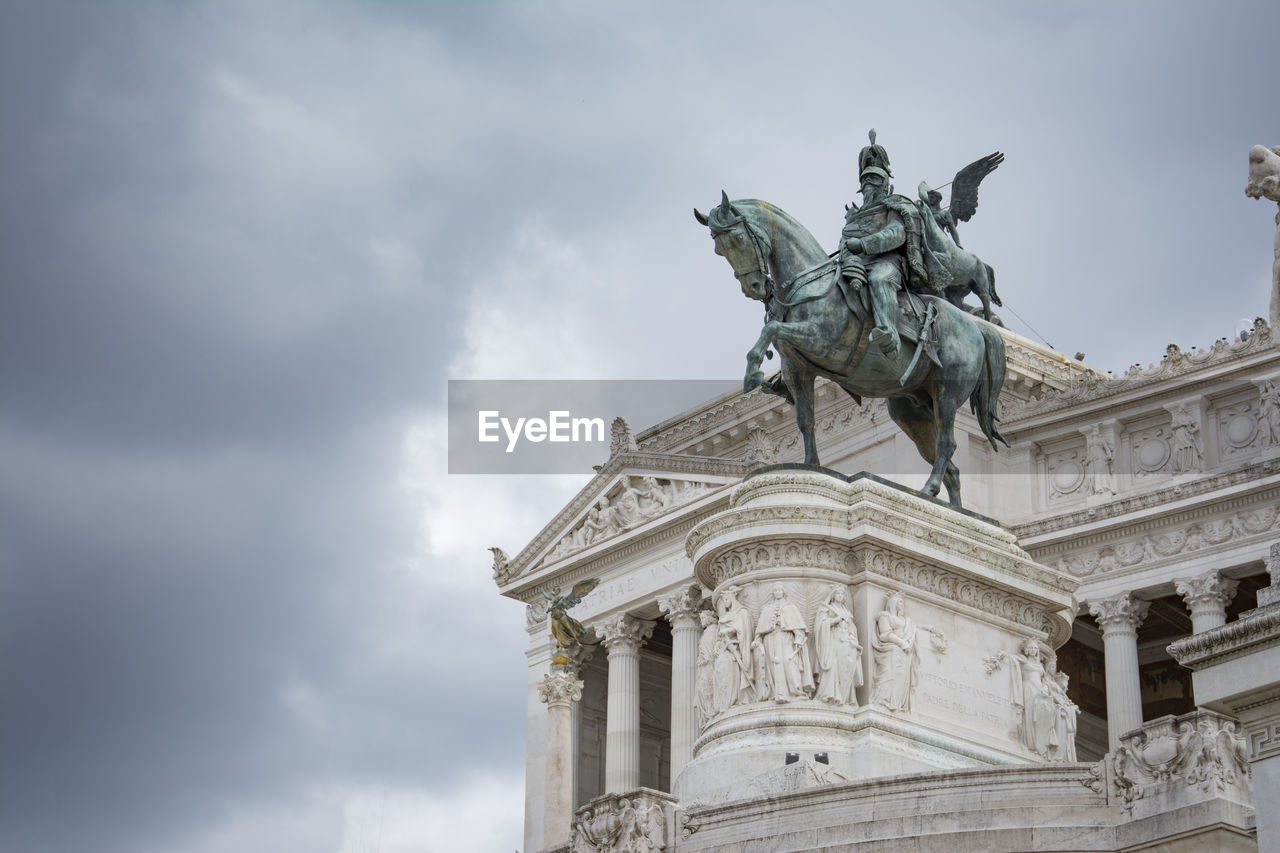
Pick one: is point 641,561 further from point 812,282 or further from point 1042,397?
point 812,282

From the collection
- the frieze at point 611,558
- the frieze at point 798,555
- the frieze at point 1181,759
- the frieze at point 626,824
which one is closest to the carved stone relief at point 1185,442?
the frieze at point 611,558

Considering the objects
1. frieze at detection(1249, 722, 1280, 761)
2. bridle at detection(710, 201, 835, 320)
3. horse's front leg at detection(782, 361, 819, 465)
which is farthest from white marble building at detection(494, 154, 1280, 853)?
bridle at detection(710, 201, 835, 320)

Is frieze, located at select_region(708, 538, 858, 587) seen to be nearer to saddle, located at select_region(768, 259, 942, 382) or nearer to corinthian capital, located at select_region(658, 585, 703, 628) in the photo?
saddle, located at select_region(768, 259, 942, 382)

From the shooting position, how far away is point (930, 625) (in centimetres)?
2588

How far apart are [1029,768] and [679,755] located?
2840 centimetres

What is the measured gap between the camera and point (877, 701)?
24906 millimetres

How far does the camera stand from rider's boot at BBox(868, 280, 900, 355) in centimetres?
2633

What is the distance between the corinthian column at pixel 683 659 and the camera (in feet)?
161

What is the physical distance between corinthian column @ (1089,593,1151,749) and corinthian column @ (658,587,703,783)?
8.78 meters

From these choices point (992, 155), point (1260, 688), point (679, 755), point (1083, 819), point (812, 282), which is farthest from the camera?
point (992, 155)

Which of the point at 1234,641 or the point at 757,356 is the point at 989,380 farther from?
the point at 1234,641

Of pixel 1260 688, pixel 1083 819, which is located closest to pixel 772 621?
pixel 1083 819

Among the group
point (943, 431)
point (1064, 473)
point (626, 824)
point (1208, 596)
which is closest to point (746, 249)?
point (943, 431)

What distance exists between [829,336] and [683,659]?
25.2 m
